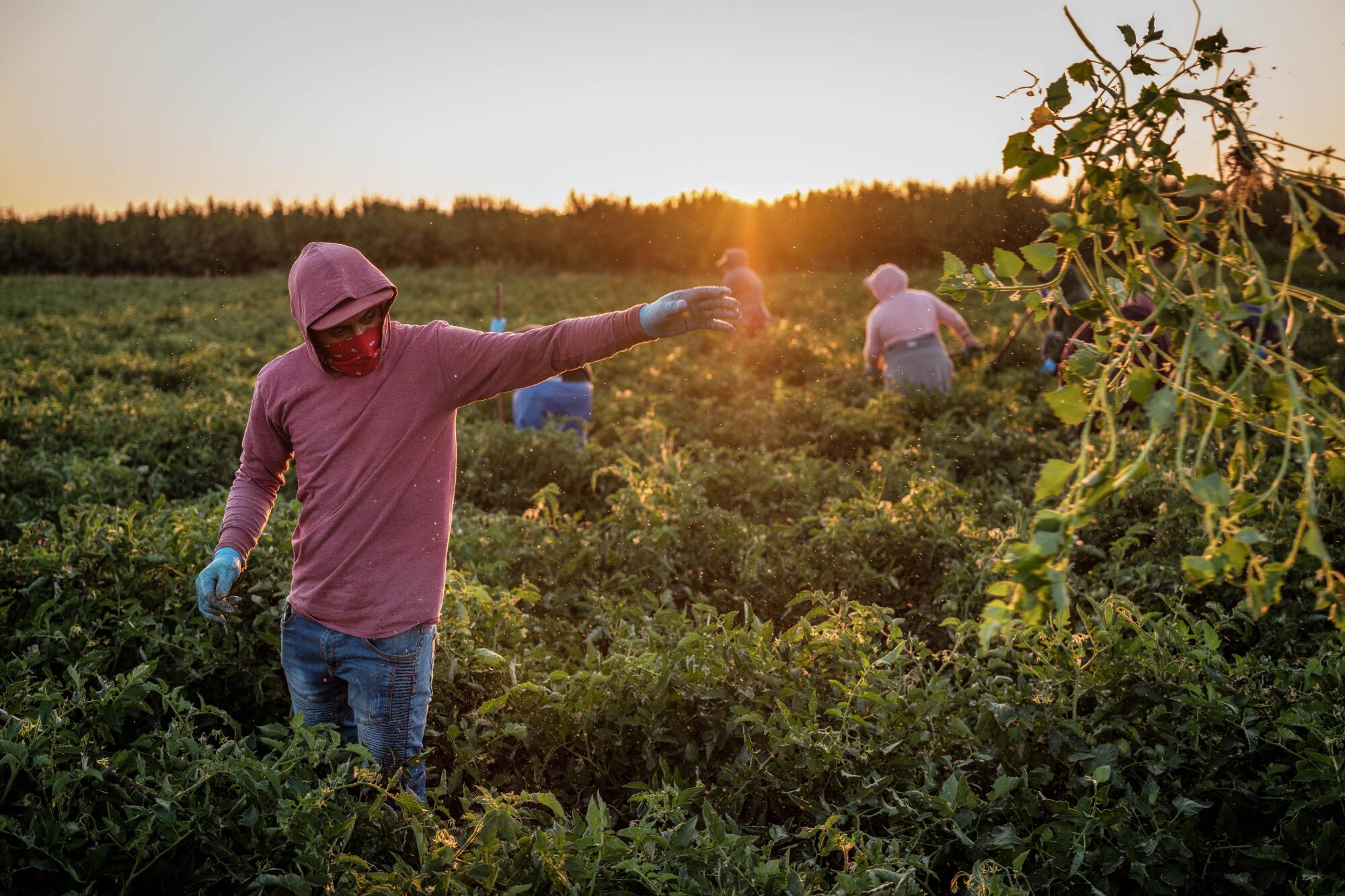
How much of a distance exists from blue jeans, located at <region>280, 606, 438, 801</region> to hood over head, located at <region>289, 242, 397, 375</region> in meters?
0.80

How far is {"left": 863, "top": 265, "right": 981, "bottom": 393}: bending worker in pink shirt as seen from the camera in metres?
7.63

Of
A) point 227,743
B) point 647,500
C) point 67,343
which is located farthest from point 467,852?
point 67,343

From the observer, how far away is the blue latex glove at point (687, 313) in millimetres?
2348

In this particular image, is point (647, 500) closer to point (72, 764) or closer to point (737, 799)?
point (737, 799)

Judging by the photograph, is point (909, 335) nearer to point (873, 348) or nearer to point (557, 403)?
point (873, 348)

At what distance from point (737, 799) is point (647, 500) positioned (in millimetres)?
2200

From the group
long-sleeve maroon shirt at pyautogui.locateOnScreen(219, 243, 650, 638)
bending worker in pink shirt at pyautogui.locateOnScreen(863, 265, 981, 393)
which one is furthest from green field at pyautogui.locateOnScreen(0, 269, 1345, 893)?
bending worker in pink shirt at pyautogui.locateOnScreen(863, 265, 981, 393)

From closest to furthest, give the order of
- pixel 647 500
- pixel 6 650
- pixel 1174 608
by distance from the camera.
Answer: pixel 1174 608 < pixel 6 650 < pixel 647 500

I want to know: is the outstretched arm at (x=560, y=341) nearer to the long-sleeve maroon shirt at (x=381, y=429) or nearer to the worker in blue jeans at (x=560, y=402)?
the long-sleeve maroon shirt at (x=381, y=429)

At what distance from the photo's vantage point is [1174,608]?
9.22 feet

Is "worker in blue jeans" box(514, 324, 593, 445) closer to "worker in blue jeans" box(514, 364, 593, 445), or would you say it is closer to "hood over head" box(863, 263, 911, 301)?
"worker in blue jeans" box(514, 364, 593, 445)

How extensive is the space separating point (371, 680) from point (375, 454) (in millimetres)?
667

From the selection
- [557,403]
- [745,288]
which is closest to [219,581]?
[557,403]

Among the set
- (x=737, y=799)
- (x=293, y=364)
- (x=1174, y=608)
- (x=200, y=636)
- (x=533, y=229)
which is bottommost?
(x=737, y=799)
